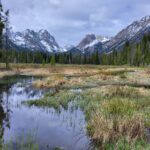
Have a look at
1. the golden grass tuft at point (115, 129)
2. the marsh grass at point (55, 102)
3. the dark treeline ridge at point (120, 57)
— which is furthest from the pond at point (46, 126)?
the dark treeline ridge at point (120, 57)

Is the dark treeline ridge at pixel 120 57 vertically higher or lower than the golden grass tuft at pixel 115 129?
higher

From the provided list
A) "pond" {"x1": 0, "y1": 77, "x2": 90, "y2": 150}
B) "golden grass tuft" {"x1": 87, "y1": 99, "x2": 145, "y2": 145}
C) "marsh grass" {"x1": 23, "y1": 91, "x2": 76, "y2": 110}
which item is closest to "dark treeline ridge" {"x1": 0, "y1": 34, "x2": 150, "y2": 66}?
"marsh grass" {"x1": 23, "y1": 91, "x2": 76, "y2": 110}

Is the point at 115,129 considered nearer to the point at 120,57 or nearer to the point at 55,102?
the point at 55,102

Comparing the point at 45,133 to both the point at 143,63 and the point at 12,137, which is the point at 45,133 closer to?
the point at 12,137

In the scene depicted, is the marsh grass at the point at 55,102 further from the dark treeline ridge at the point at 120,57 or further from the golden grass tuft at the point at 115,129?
the dark treeline ridge at the point at 120,57

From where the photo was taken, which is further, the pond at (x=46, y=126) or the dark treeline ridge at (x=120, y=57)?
the dark treeline ridge at (x=120, y=57)

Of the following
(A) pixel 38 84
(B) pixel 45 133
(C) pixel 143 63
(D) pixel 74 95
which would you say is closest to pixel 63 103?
(D) pixel 74 95

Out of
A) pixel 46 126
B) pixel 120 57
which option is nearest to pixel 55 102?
pixel 46 126

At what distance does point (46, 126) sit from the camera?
1731 cm

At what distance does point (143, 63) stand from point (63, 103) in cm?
10798

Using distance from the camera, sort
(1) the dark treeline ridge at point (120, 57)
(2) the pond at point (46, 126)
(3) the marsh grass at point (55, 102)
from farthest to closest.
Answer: (1) the dark treeline ridge at point (120, 57)
(3) the marsh grass at point (55, 102)
(2) the pond at point (46, 126)

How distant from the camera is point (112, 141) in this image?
1328 centimetres

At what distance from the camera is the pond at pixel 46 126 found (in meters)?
14.1

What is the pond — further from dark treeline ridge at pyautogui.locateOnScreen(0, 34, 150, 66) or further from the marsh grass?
dark treeline ridge at pyautogui.locateOnScreen(0, 34, 150, 66)
